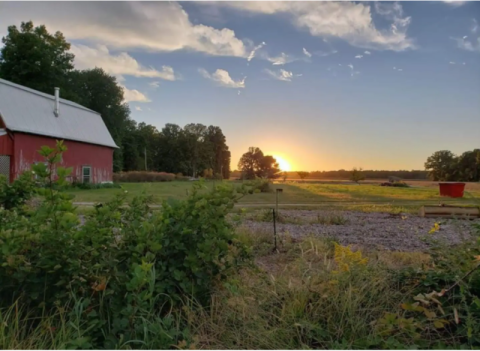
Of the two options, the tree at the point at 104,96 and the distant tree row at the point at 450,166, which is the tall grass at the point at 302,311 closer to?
the distant tree row at the point at 450,166

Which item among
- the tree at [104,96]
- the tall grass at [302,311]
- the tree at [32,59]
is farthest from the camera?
the tree at [104,96]

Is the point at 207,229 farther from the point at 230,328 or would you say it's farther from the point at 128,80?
the point at 128,80

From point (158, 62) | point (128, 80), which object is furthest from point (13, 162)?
point (158, 62)

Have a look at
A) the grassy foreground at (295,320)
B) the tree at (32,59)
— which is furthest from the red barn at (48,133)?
the grassy foreground at (295,320)

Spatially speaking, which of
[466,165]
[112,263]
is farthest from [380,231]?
[466,165]

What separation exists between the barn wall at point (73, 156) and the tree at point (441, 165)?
83.4 feet

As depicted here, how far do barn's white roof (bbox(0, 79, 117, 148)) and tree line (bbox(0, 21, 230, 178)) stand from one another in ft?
27.1

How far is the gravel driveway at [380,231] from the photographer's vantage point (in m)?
5.00

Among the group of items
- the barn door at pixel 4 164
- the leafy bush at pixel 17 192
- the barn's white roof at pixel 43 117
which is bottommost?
the leafy bush at pixel 17 192

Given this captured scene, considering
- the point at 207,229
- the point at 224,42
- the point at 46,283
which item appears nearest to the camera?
the point at 46,283

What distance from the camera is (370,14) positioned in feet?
10.9

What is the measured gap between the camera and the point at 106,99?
36812 mm

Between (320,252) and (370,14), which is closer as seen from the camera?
(370,14)

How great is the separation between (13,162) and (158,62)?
51.9 ft
